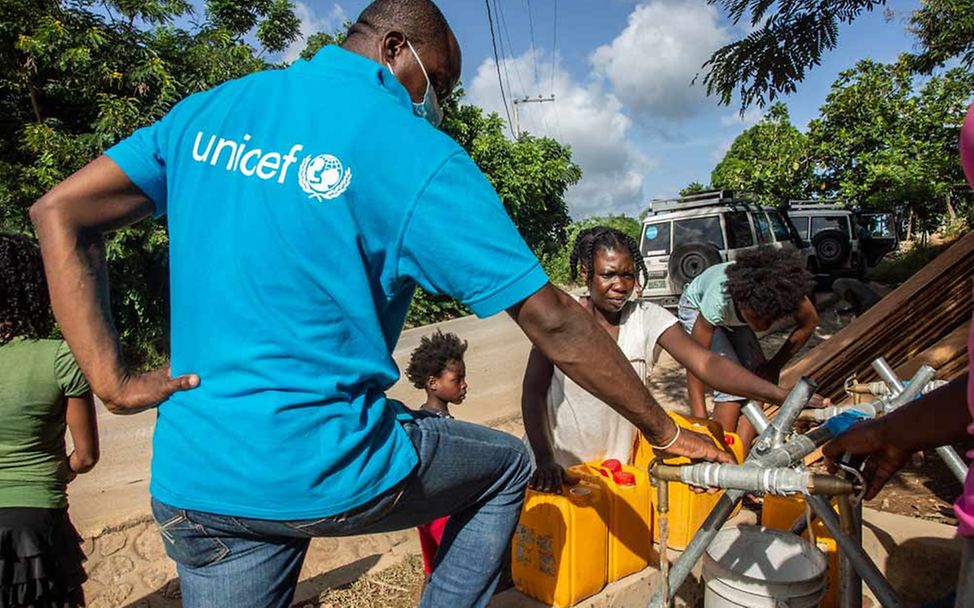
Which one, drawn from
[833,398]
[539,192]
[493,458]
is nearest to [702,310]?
[833,398]

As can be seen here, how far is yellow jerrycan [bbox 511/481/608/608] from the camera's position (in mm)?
2475

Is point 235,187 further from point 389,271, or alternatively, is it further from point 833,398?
point 833,398

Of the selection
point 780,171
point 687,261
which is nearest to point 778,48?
point 687,261

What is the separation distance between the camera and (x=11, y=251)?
2.32m

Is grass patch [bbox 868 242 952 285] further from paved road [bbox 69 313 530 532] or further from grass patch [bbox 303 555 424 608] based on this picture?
grass patch [bbox 303 555 424 608]

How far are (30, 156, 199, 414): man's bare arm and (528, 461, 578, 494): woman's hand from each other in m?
1.53

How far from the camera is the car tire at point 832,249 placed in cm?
1490

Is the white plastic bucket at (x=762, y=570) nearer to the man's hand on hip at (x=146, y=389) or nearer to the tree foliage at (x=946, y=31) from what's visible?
the man's hand on hip at (x=146, y=389)

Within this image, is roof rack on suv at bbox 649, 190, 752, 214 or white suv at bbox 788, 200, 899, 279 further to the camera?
white suv at bbox 788, 200, 899, 279

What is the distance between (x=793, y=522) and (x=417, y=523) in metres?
2.02

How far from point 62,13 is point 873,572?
10.7 metres

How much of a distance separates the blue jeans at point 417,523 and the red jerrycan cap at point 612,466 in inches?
48.6

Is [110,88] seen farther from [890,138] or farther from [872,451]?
[890,138]

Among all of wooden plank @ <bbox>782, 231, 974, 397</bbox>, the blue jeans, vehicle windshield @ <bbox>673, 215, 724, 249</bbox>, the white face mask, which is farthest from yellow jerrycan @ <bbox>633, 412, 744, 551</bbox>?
vehicle windshield @ <bbox>673, 215, 724, 249</bbox>
